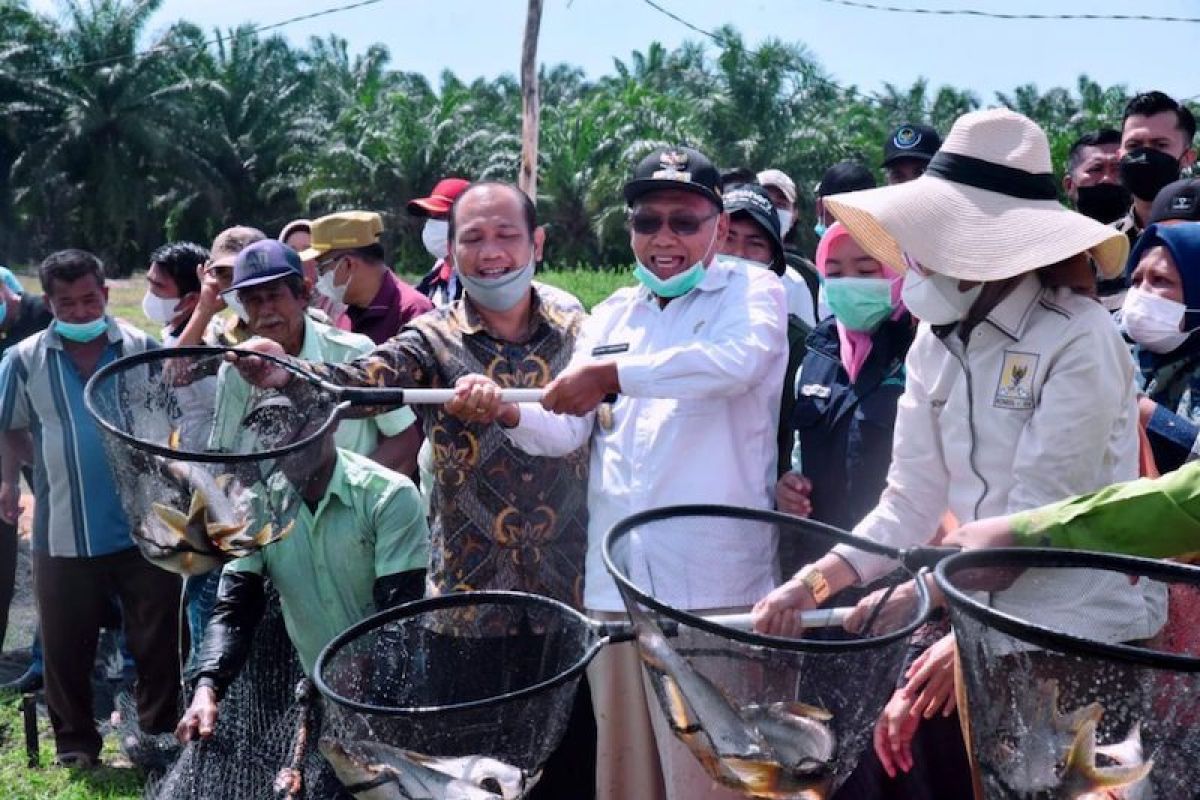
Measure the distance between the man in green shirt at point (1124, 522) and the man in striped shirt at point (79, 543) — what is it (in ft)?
12.9

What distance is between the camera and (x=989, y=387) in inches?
94.0

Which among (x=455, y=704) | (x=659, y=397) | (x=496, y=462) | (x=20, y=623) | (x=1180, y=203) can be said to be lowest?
(x=20, y=623)

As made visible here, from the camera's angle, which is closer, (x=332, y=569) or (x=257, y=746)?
(x=257, y=746)

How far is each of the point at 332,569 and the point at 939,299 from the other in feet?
6.15

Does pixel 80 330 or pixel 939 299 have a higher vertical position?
pixel 939 299

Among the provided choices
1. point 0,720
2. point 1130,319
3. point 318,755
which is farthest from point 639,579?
point 0,720

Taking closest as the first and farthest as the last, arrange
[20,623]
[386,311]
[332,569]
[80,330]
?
[332,569] < [80,330] < [386,311] < [20,623]

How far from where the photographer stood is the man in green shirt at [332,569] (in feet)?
11.5

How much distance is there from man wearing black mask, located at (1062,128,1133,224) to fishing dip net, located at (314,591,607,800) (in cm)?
357

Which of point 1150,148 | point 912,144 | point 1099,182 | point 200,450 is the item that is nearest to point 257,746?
point 200,450

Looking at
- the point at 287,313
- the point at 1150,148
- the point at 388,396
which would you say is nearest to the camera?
the point at 388,396

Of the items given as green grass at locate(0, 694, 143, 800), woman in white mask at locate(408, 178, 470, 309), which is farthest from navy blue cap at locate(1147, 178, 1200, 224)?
green grass at locate(0, 694, 143, 800)

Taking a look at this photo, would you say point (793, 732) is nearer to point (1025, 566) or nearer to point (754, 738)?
point (754, 738)

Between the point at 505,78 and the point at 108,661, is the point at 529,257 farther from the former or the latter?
the point at 505,78
